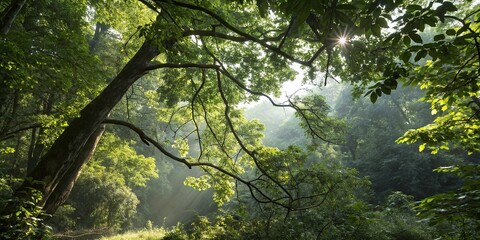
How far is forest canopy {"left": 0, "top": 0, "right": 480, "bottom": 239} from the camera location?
235 cm

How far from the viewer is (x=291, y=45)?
7543 mm

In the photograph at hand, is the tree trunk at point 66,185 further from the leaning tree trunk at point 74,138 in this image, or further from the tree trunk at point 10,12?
the tree trunk at point 10,12

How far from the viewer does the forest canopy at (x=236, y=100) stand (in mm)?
2349

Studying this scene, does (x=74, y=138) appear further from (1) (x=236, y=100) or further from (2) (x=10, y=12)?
(1) (x=236, y=100)

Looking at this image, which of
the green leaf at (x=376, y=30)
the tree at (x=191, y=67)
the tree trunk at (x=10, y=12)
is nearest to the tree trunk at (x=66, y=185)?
the tree at (x=191, y=67)

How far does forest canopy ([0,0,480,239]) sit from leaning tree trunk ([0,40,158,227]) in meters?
0.02

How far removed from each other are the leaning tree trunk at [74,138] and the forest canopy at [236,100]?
0.02 metres

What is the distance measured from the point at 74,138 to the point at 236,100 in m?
5.34

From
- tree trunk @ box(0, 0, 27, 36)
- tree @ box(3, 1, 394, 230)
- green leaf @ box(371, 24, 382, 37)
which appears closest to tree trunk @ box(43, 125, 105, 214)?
tree @ box(3, 1, 394, 230)

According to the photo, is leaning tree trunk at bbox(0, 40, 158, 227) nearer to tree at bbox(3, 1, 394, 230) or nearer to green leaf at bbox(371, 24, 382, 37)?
tree at bbox(3, 1, 394, 230)

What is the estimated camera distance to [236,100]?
359 inches

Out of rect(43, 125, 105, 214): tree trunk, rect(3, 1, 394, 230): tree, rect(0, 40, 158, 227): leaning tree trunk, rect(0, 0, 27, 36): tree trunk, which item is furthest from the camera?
rect(43, 125, 105, 214): tree trunk

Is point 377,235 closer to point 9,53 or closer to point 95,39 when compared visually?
point 9,53

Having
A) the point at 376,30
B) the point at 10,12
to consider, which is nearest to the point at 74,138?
the point at 10,12
